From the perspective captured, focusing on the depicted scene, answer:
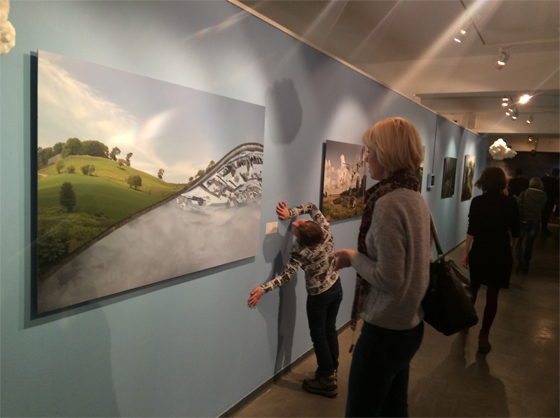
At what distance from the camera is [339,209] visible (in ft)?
12.2

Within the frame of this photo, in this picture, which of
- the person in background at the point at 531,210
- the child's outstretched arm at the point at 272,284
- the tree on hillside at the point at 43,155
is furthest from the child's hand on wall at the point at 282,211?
the person in background at the point at 531,210

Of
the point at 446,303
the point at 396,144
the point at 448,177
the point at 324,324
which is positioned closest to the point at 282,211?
the point at 324,324

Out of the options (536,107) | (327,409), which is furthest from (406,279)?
(536,107)

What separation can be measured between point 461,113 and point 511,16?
6.75 metres

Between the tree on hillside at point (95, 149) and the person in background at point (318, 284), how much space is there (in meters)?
1.36

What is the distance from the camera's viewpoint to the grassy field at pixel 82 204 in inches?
56.1

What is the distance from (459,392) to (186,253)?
258 cm

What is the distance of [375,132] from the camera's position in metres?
1.56

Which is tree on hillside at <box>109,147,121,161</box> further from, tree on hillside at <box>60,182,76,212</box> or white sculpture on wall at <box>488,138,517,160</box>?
white sculpture on wall at <box>488,138,517,160</box>

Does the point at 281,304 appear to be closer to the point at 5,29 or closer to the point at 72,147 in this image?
the point at 72,147

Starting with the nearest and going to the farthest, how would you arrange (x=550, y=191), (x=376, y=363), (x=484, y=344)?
(x=376, y=363) < (x=484, y=344) < (x=550, y=191)

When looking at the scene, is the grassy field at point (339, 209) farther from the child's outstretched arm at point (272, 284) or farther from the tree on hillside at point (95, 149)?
the tree on hillside at point (95, 149)

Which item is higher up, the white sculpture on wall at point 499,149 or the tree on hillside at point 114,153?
the white sculpture on wall at point 499,149

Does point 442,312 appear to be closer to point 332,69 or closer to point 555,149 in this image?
point 332,69
